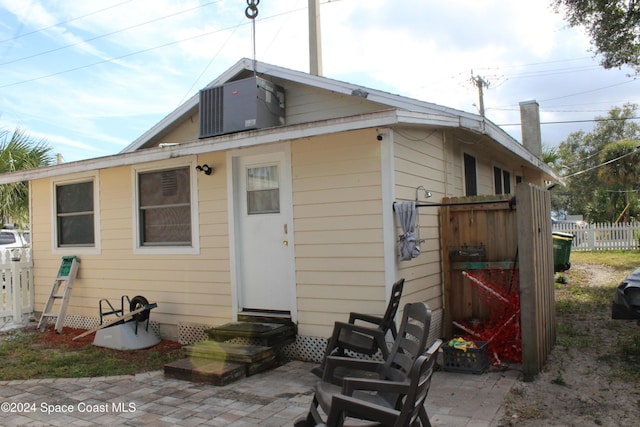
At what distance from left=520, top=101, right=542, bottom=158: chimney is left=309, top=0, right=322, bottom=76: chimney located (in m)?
5.43

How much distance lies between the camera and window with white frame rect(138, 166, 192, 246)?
641 centimetres

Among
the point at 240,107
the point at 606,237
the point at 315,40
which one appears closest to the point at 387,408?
the point at 240,107

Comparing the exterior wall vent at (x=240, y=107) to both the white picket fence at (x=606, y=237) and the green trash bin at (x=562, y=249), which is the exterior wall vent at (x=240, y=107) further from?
the white picket fence at (x=606, y=237)

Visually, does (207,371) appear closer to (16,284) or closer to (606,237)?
(16,284)

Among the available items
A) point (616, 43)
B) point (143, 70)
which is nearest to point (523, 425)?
point (616, 43)

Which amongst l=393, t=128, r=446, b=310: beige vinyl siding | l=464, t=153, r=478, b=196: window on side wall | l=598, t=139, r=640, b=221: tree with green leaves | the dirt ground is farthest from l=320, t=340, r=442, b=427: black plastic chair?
l=598, t=139, r=640, b=221: tree with green leaves

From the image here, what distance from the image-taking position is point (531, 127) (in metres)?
11.4

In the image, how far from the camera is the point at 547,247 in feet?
17.3


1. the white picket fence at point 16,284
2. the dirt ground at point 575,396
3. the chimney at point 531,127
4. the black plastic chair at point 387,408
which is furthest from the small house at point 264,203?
the chimney at point 531,127

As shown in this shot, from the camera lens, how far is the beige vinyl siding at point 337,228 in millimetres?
4926

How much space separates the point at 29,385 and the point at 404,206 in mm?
4173

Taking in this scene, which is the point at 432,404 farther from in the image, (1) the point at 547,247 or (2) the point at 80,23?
(2) the point at 80,23

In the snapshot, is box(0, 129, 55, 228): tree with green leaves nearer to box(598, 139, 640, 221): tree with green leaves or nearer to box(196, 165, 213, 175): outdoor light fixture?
box(196, 165, 213, 175): outdoor light fixture

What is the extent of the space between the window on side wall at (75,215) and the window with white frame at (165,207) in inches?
44.7
